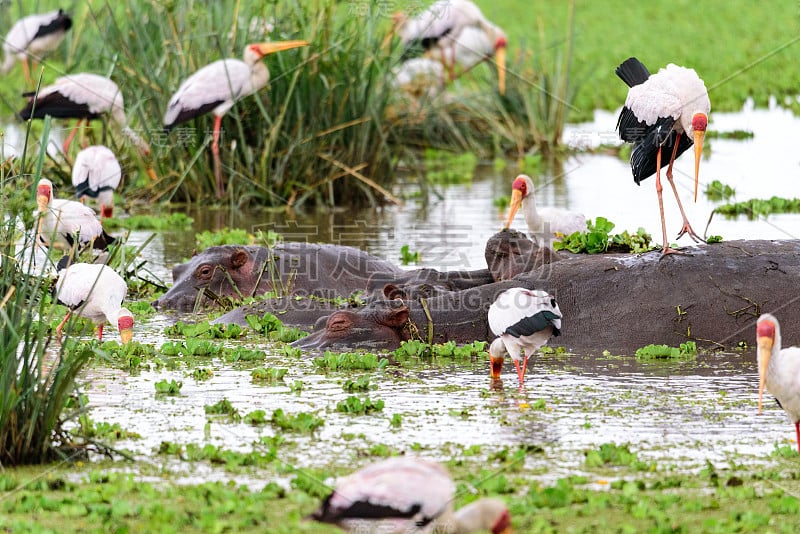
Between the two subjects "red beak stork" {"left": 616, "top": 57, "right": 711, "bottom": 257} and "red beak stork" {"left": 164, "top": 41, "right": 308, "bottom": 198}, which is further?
"red beak stork" {"left": 164, "top": 41, "right": 308, "bottom": 198}

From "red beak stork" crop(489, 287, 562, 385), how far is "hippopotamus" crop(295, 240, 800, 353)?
0.66 meters

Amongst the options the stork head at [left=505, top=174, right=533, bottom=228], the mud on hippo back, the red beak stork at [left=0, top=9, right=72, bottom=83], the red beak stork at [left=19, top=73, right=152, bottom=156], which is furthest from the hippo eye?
the red beak stork at [left=0, top=9, right=72, bottom=83]

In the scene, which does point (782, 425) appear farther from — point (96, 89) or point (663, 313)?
point (96, 89)

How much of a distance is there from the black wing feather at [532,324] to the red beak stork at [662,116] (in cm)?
117

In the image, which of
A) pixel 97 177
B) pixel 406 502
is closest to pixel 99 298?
pixel 406 502

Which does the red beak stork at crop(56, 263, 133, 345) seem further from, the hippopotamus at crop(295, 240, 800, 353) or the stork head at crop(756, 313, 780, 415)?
the stork head at crop(756, 313, 780, 415)

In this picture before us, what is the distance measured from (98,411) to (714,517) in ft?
8.23

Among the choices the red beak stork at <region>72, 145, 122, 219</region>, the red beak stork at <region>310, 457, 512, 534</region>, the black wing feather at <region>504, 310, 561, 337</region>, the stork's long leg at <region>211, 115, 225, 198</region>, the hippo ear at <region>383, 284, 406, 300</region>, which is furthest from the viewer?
Answer: the stork's long leg at <region>211, 115, 225, 198</region>

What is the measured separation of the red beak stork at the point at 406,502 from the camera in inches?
138

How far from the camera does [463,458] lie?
4617mm

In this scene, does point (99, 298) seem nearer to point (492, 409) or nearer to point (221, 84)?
point (492, 409)

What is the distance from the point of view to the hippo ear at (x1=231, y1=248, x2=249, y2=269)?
7.77 metres

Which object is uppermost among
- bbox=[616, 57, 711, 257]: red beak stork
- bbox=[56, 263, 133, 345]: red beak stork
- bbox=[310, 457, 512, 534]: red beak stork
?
bbox=[616, 57, 711, 257]: red beak stork

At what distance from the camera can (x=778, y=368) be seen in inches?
182
